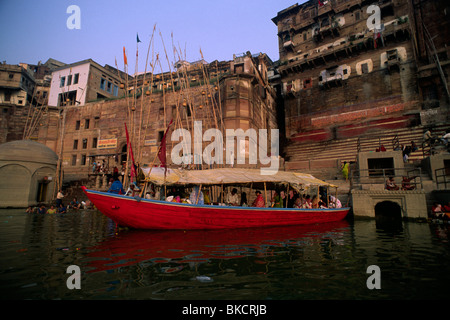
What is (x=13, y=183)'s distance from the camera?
18859 mm

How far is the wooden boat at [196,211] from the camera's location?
7949 millimetres

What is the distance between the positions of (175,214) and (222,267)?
4.28 metres

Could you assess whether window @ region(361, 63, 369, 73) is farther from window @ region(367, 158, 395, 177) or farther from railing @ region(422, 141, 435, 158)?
window @ region(367, 158, 395, 177)

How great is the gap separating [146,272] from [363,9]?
1531 inches

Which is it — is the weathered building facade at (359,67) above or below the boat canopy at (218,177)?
above

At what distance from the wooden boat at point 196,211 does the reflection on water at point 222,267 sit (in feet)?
3.81

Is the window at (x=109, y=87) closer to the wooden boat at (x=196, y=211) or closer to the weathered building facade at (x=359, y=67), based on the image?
the weathered building facade at (x=359, y=67)

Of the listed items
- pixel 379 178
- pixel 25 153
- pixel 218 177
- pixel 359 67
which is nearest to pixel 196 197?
pixel 218 177

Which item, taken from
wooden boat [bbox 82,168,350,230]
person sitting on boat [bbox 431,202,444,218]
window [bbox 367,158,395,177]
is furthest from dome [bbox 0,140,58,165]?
person sitting on boat [bbox 431,202,444,218]

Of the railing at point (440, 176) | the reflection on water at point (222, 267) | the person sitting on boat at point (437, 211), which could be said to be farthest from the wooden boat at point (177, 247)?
the railing at point (440, 176)

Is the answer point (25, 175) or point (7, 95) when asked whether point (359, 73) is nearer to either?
point (25, 175)

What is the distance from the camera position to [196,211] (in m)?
8.39
